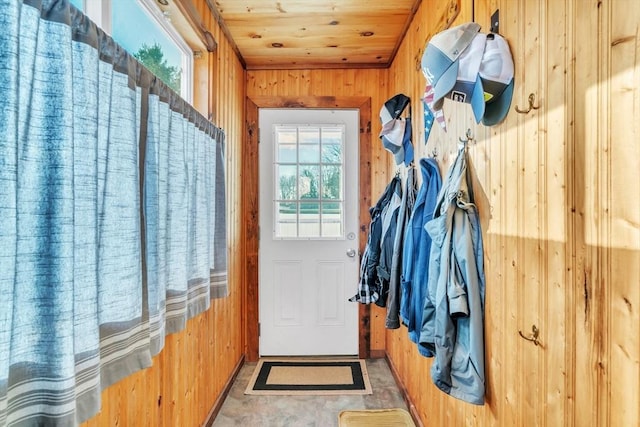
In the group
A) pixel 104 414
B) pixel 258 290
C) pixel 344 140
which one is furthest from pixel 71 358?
pixel 344 140

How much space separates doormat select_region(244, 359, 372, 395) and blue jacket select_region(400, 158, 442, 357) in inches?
42.9

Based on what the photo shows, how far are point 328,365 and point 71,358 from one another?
2.38 m

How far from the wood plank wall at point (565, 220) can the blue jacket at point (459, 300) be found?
5 cm

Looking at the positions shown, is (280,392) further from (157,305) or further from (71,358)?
(71,358)

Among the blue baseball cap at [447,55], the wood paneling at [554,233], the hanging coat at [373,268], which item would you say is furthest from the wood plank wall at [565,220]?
the hanging coat at [373,268]

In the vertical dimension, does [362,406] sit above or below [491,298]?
below

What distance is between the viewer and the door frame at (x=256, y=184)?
2982mm

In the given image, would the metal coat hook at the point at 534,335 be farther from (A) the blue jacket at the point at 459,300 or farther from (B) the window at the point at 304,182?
(B) the window at the point at 304,182

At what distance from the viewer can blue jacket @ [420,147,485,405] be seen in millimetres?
1254

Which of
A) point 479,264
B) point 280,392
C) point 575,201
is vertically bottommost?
point 280,392

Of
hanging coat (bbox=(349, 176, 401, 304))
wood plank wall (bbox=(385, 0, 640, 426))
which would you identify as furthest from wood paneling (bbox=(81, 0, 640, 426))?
hanging coat (bbox=(349, 176, 401, 304))

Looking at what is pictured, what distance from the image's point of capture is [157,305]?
4.09 ft

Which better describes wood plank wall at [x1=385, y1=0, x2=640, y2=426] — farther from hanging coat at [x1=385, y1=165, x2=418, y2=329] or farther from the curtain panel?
the curtain panel

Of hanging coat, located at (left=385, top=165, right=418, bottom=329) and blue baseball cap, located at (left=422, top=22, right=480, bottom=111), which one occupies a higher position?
blue baseball cap, located at (left=422, top=22, right=480, bottom=111)
